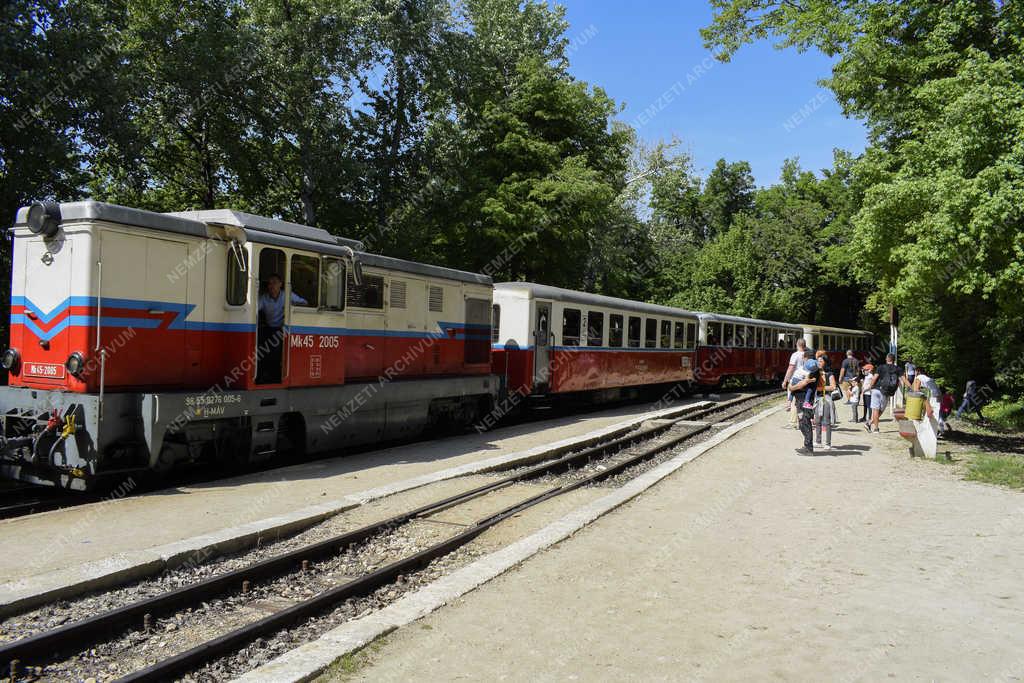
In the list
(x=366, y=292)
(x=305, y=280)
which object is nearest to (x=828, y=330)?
(x=366, y=292)

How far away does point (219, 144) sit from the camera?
21719mm

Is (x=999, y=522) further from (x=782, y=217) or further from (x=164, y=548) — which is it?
(x=782, y=217)

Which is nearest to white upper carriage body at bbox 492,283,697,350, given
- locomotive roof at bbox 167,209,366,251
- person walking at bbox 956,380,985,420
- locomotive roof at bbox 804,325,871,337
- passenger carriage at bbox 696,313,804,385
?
passenger carriage at bbox 696,313,804,385

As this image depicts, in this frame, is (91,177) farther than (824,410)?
Yes

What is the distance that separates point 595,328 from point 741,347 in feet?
43.6

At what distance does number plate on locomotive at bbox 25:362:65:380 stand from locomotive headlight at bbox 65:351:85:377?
45 centimetres

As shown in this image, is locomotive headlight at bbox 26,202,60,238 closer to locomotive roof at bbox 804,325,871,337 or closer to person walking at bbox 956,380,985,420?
person walking at bbox 956,380,985,420

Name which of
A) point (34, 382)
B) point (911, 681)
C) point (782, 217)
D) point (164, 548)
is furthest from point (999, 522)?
point (782, 217)

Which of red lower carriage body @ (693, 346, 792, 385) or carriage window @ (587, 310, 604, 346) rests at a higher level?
carriage window @ (587, 310, 604, 346)

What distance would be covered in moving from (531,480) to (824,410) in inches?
259

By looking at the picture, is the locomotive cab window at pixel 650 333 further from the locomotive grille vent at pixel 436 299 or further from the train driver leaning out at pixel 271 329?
the train driver leaning out at pixel 271 329

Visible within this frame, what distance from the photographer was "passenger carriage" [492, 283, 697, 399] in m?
17.2

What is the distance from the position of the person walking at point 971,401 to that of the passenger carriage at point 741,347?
8494 mm

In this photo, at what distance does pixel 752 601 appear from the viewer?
560 centimetres
